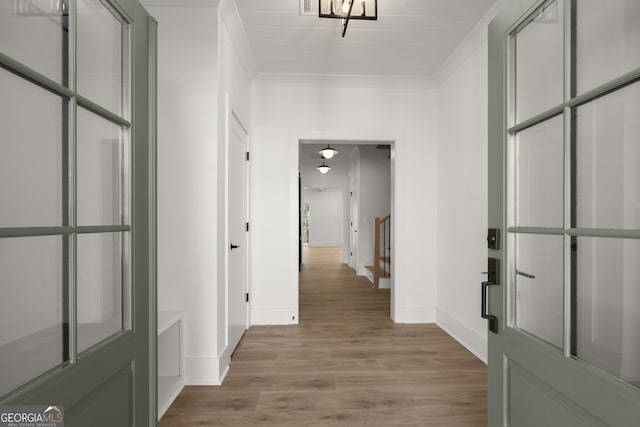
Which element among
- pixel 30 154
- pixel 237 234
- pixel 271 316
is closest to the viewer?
pixel 30 154

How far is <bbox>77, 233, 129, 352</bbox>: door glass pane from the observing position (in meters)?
1.04

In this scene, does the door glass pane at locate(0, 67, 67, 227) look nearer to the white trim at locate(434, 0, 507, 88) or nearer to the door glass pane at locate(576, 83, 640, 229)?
the door glass pane at locate(576, 83, 640, 229)

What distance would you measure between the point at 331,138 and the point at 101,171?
304 cm

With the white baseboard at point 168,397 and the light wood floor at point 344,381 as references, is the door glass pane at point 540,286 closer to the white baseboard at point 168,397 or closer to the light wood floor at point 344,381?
the light wood floor at point 344,381

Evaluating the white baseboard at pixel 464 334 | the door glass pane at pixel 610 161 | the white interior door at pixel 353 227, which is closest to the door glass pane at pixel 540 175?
the door glass pane at pixel 610 161

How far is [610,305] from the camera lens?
3.32 ft

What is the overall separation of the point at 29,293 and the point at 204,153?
1717mm

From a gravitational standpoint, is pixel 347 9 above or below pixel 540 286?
above

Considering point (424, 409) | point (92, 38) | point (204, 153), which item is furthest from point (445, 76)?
point (92, 38)

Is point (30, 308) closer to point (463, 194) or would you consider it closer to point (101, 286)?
point (101, 286)

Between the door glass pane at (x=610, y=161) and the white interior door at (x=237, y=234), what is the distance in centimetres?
232

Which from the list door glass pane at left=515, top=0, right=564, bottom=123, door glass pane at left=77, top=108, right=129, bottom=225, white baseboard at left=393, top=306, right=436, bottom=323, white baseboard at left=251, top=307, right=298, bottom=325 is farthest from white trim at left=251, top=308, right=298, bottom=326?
door glass pane at left=515, top=0, right=564, bottom=123

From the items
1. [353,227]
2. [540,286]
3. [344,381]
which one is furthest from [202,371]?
[353,227]

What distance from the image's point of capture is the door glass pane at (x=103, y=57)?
3.44 ft
